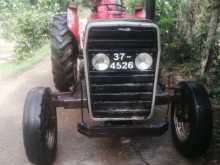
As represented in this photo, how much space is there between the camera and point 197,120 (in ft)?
14.3

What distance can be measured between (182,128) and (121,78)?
1254mm

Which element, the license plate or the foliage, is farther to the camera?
the foliage

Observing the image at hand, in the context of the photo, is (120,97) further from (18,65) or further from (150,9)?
(18,65)

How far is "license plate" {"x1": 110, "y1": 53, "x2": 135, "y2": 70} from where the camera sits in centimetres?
414

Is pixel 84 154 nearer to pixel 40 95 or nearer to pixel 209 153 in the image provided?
pixel 40 95

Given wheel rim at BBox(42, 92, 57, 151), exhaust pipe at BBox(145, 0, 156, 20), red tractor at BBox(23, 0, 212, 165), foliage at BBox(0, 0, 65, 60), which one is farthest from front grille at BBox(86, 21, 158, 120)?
foliage at BBox(0, 0, 65, 60)

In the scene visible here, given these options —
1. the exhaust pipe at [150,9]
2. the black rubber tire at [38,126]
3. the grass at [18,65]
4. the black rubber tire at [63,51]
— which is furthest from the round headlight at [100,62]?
the grass at [18,65]

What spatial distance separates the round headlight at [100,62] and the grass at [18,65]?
16.4 ft

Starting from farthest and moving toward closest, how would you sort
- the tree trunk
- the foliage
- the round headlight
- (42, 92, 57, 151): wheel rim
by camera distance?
the foliage < the tree trunk < (42, 92, 57, 151): wheel rim < the round headlight

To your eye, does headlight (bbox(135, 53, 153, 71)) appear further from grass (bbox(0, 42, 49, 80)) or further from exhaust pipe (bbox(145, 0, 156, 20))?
grass (bbox(0, 42, 49, 80))

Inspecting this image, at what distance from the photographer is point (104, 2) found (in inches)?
224

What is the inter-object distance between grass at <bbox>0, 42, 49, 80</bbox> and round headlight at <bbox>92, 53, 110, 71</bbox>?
4990 millimetres

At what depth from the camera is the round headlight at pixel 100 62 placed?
163 inches

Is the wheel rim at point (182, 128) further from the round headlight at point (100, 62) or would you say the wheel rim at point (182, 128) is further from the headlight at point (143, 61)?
the round headlight at point (100, 62)
